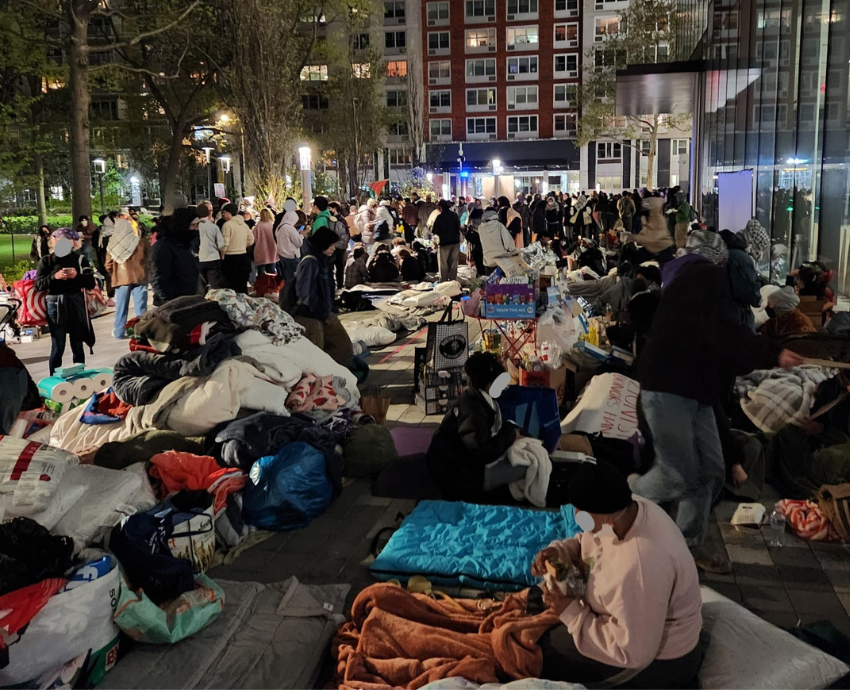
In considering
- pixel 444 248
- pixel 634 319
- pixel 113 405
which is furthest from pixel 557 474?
pixel 444 248

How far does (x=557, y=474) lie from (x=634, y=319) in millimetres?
1207

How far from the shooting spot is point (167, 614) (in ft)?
13.2

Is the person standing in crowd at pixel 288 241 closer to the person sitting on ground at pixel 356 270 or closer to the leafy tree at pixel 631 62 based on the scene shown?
the person sitting on ground at pixel 356 270

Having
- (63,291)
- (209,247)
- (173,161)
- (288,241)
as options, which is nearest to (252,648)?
(63,291)

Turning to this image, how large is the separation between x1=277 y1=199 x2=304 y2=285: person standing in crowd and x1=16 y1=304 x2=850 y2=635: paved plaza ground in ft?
30.7

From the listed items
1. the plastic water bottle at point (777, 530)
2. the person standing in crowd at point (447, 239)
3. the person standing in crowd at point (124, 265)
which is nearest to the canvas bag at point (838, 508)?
→ the plastic water bottle at point (777, 530)

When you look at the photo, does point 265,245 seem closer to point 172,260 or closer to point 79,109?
point 172,260

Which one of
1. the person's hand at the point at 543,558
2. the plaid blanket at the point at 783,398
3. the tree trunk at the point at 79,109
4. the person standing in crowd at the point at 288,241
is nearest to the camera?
the person's hand at the point at 543,558

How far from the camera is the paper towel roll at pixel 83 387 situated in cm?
775

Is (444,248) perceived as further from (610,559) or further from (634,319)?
(610,559)

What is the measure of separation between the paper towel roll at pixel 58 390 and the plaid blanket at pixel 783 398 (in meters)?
5.86

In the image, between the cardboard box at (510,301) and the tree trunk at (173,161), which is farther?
the tree trunk at (173,161)

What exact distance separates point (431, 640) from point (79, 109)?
1905 cm

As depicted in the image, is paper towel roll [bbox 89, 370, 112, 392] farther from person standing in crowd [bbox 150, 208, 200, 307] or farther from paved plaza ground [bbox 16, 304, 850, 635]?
paved plaza ground [bbox 16, 304, 850, 635]
